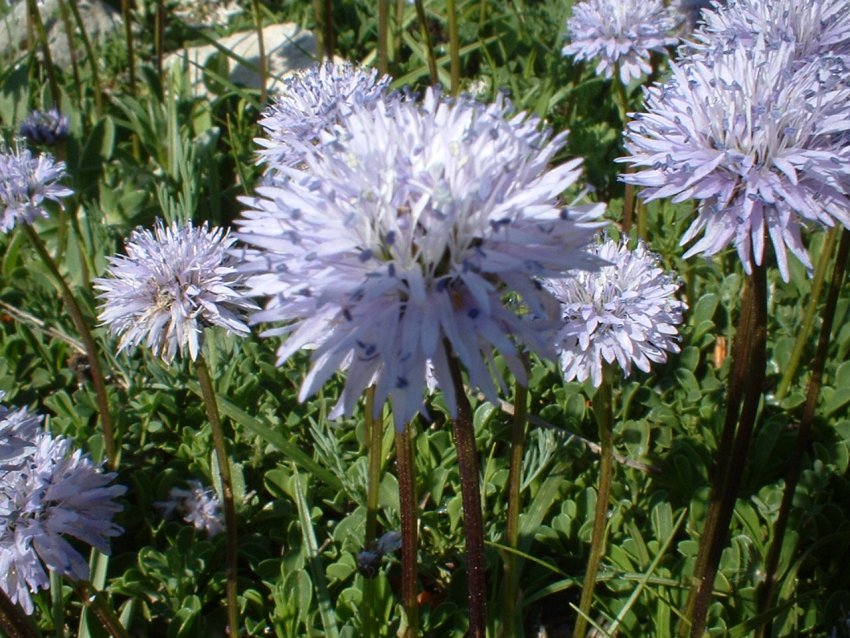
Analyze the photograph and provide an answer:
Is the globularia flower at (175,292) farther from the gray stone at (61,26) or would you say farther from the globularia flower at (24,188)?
the gray stone at (61,26)

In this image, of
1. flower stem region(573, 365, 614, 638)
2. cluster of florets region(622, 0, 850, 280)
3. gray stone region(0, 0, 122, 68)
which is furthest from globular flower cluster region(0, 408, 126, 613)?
gray stone region(0, 0, 122, 68)

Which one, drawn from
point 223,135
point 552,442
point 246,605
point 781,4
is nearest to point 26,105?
point 223,135

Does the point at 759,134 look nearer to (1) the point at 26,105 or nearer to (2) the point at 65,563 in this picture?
(2) the point at 65,563

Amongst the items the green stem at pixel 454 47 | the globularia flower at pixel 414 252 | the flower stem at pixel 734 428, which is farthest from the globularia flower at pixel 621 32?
the globularia flower at pixel 414 252

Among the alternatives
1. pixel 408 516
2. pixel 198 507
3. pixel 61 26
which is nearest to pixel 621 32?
pixel 198 507

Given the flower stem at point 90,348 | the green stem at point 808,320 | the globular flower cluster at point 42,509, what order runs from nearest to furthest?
the globular flower cluster at point 42,509, the flower stem at point 90,348, the green stem at point 808,320

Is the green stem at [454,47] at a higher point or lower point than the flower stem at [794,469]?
higher
